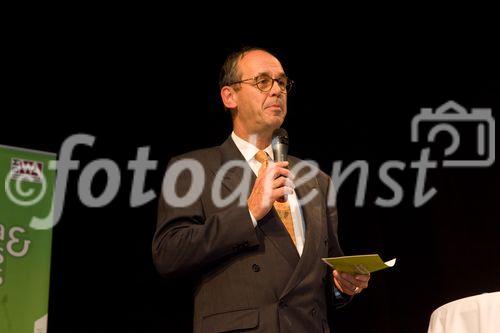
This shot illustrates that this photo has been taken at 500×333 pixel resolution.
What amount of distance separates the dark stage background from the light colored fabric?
6.11ft

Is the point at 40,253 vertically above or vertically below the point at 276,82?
below

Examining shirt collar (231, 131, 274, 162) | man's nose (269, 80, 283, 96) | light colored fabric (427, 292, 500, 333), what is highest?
man's nose (269, 80, 283, 96)

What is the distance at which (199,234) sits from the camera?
82.6 inches

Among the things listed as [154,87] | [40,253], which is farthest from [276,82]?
[154,87]

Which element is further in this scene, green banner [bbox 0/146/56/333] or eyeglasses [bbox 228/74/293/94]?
green banner [bbox 0/146/56/333]

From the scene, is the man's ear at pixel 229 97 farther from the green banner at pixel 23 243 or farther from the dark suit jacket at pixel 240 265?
the green banner at pixel 23 243

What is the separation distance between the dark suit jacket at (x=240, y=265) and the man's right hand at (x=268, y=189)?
40 millimetres

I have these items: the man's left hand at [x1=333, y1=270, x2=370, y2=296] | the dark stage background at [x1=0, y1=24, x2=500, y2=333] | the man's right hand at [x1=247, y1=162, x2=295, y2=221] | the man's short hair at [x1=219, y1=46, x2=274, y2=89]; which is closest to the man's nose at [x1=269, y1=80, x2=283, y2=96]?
the man's short hair at [x1=219, y1=46, x2=274, y2=89]

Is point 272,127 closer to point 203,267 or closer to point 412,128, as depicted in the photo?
point 203,267

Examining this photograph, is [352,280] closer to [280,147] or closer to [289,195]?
[289,195]

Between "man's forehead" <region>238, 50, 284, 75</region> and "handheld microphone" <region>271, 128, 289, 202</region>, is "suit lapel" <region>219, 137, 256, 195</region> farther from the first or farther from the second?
"man's forehead" <region>238, 50, 284, 75</region>

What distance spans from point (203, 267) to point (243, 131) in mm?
543

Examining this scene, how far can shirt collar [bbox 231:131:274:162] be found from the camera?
2425 millimetres

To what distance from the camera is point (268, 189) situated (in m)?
2.08
